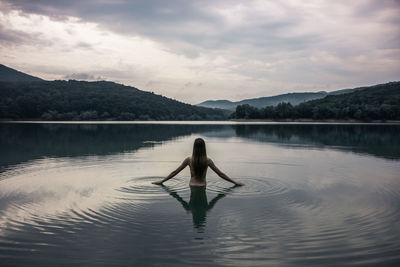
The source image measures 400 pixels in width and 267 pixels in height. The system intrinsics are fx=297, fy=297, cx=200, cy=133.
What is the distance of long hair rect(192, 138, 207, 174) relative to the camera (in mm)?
9953

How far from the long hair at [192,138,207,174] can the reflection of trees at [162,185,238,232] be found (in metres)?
0.85

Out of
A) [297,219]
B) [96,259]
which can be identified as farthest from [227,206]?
[96,259]

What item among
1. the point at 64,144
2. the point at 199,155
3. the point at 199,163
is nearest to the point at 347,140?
the point at 199,163

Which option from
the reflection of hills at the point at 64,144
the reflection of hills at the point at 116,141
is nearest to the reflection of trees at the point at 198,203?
the reflection of hills at the point at 116,141

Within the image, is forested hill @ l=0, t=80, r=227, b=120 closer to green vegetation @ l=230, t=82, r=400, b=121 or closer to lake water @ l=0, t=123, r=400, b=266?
green vegetation @ l=230, t=82, r=400, b=121

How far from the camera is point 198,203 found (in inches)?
349

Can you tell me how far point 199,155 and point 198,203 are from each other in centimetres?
181

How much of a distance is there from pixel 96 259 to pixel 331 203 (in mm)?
6956

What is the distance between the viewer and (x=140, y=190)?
1032cm

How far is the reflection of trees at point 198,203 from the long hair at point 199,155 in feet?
2.78

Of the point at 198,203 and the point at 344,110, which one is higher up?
the point at 344,110

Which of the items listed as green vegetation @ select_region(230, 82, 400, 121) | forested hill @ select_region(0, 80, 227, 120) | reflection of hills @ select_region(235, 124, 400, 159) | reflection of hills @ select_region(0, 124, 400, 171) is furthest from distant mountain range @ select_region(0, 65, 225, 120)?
reflection of hills @ select_region(235, 124, 400, 159)

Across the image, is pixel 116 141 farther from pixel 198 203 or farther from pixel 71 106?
pixel 71 106

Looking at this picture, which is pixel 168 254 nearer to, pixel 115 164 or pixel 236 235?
pixel 236 235
